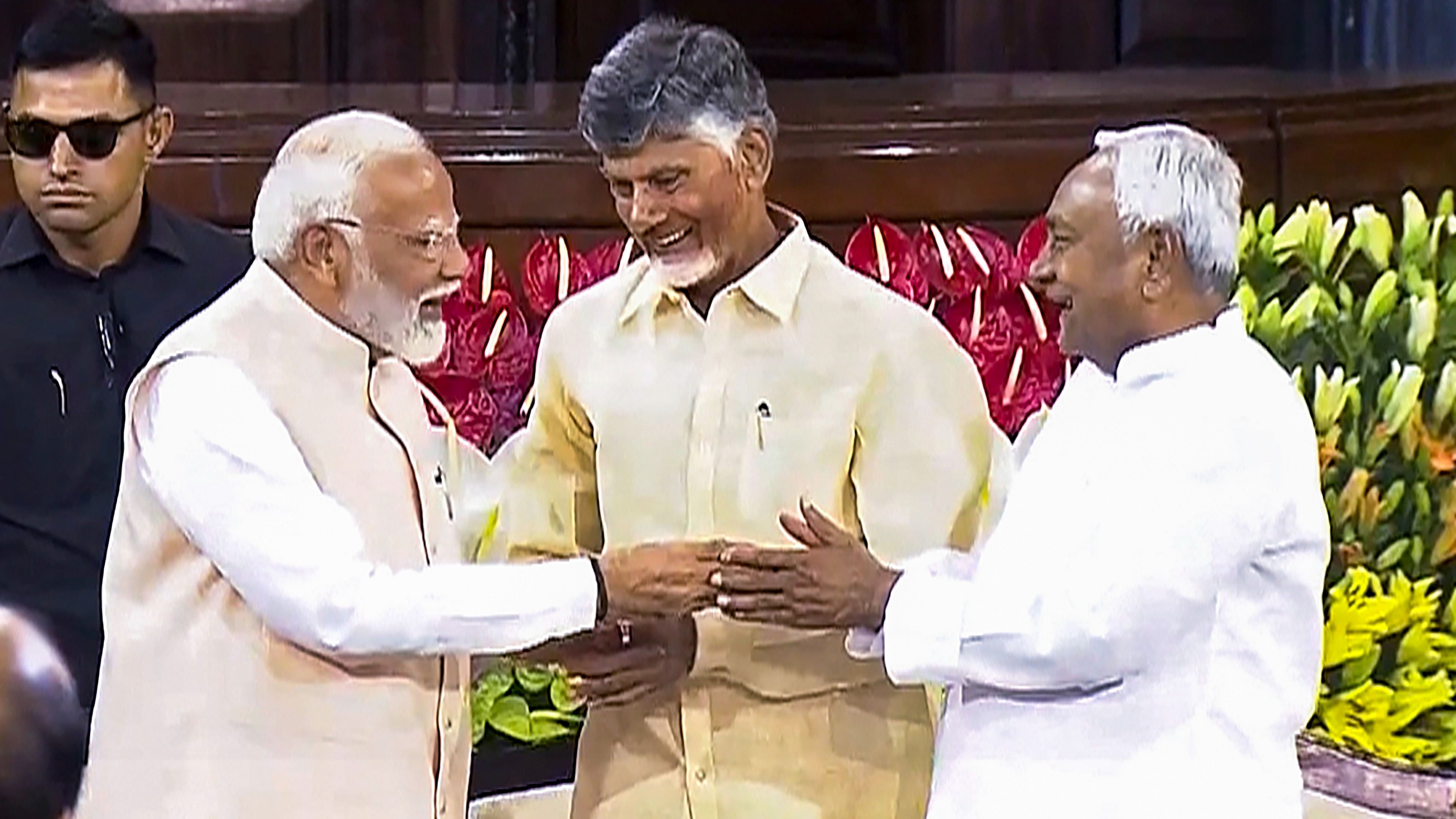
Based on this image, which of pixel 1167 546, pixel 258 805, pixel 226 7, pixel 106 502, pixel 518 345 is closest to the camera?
pixel 1167 546

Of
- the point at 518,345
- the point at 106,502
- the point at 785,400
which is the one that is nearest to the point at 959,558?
the point at 785,400

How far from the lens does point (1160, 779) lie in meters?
1.29

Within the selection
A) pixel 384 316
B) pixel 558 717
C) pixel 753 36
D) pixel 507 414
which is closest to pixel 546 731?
pixel 558 717

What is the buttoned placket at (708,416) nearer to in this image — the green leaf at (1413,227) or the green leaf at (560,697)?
the green leaf at (560,697)

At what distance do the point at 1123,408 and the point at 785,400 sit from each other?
9.1 inches

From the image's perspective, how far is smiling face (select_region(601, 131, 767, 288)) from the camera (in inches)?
54.4

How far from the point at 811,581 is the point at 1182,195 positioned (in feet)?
0.96

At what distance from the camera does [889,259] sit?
5.57 ft

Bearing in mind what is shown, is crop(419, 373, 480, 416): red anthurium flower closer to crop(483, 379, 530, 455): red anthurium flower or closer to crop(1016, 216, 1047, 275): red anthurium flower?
crop(483, 379, 530, 455): red anthurium flower

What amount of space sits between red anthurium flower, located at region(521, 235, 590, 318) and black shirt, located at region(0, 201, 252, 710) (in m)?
0.24

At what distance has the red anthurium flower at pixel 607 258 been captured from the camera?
166cm

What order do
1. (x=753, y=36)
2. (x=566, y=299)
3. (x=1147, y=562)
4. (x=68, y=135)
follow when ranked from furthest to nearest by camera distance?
1. (x=753, y=36)
2. (x=566, y=299)
3. (x=68, y=135)
4. (x=1147, y=562)

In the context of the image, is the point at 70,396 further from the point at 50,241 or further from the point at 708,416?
the point at 708,416

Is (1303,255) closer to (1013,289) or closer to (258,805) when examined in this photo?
(1013,289)
